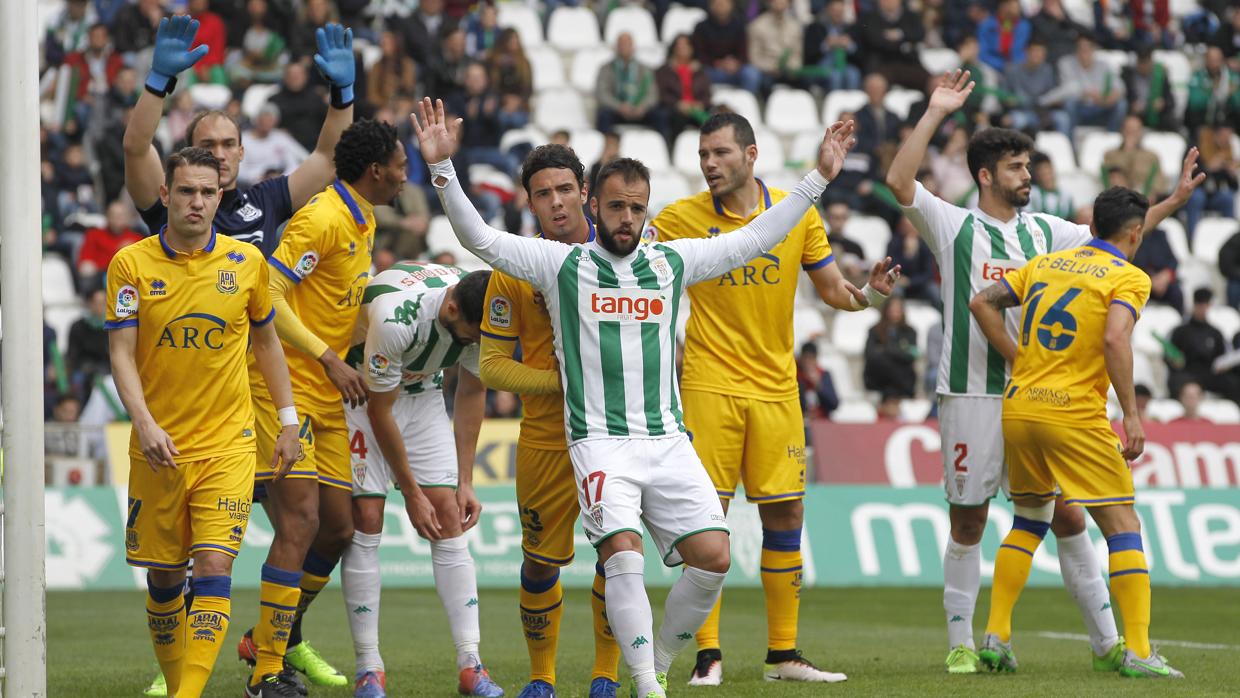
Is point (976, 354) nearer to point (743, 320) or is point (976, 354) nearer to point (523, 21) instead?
point (743, 320)

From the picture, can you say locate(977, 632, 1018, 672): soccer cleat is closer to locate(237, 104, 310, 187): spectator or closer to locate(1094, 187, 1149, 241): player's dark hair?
locate(1094, 187, 1149, 241): player's dark hair

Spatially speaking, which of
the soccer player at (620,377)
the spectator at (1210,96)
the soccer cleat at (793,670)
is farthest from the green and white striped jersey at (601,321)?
the spectator at (1210,96)

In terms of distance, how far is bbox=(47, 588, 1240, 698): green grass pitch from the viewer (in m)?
7.51

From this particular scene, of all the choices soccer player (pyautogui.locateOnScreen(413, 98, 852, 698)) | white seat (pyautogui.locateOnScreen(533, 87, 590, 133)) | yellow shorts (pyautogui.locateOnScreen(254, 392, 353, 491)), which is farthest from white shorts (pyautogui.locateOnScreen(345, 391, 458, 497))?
white seat (pyautogui.locateOnScreen(533, 87, 590, 133))

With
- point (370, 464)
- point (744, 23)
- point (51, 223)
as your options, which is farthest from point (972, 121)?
point (370, 464)

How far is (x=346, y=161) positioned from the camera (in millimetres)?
7590

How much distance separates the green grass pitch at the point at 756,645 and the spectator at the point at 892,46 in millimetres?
9699

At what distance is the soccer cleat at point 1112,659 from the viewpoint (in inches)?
315

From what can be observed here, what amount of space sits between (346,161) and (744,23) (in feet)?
49.6

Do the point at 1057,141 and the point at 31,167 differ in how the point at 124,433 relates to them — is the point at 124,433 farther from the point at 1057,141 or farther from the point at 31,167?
the point at 1057,141

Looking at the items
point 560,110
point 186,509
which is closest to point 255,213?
point 186,509

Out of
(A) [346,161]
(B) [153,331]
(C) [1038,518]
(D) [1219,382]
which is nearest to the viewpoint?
(B) [153,331]

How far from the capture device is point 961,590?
8398mm

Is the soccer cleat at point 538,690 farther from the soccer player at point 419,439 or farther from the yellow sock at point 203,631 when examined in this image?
the yellow sock at point 203,631
